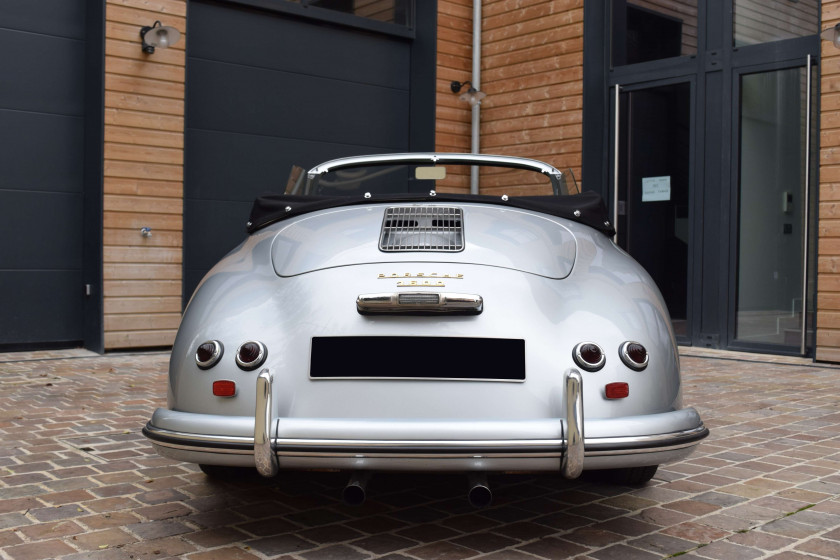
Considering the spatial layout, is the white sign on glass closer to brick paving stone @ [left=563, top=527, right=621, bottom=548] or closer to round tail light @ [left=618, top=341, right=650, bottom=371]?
brick paving stone @ [left=563, top=527, right=621, bottom=548]

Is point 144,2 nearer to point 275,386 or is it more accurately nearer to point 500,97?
point 500,97

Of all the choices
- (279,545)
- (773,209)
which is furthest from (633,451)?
(773,209)

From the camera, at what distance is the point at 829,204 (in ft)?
25.7

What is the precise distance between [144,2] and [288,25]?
75.2 inches

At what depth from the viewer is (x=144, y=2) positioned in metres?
8.20

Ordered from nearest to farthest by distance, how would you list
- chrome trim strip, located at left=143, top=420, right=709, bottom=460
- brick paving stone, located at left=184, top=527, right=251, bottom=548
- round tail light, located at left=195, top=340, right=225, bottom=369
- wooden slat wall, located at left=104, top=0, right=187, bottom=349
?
chrome trim strip, located at left=143, top=420, right=709, bottom=460 → round tail light, located at left=195, top=340, right=225, bottom=369 → brick paving stone, located at left=184, top=527, right=251, bottom=548 → wooden slat wall, located at left=104, top=0, right=187, bottom=349

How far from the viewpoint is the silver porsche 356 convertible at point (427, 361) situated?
2.42m

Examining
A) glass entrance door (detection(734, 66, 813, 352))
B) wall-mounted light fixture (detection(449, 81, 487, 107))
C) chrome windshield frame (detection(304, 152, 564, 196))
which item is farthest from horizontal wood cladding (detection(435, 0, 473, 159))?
chrome windshield frame (detection(304, 152, 564, 196))

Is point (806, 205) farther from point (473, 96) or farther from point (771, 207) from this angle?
point (473, 96)

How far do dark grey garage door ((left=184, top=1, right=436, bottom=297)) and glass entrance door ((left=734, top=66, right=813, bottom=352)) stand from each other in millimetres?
3749

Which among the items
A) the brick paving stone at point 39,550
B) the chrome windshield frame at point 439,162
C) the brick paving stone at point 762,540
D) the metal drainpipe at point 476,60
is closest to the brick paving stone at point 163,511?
the brick paving stone at point 39,550

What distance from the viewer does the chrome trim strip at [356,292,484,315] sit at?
8.41 feet

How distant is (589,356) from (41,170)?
696 cm

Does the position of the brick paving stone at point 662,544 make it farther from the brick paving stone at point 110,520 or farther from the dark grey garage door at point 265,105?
the dark grey garage door at point 265,105
